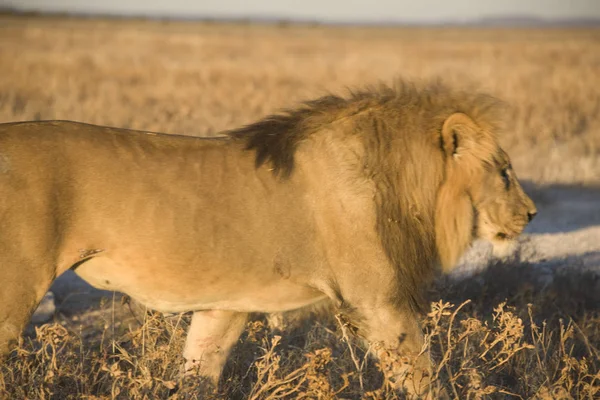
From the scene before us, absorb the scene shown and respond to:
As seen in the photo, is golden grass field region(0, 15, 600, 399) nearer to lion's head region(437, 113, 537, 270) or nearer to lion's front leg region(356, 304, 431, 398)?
lion's front leg region(356, 304, 431, 398)

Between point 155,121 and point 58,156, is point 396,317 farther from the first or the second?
point 155,121

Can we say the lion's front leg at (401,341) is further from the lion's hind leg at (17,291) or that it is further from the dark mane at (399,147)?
the lion's hind leg at (17,291)

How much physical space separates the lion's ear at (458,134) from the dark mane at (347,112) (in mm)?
72

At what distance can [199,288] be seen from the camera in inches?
152

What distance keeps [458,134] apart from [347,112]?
1.81 ft

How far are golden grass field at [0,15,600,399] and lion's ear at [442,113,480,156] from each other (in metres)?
0.80

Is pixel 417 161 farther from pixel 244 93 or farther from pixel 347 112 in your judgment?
pixel 244 93

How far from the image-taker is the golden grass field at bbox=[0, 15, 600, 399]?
4.12 meters

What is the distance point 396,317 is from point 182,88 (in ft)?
51.8

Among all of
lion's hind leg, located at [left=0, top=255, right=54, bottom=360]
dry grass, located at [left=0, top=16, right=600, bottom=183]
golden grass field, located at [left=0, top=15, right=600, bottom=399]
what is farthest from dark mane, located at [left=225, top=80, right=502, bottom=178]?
dry grass, located at [left=0, top=16, right=600, bottom=183]

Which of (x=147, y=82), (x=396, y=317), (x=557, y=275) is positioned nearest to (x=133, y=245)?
(x=396, y=317)

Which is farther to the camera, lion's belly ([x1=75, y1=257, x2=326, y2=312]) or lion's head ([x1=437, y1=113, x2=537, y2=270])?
lion's head ([x1=437, y1=113, x2=537, y2=270])

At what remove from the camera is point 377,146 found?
4254 mm

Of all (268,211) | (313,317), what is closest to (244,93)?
(313,317)
